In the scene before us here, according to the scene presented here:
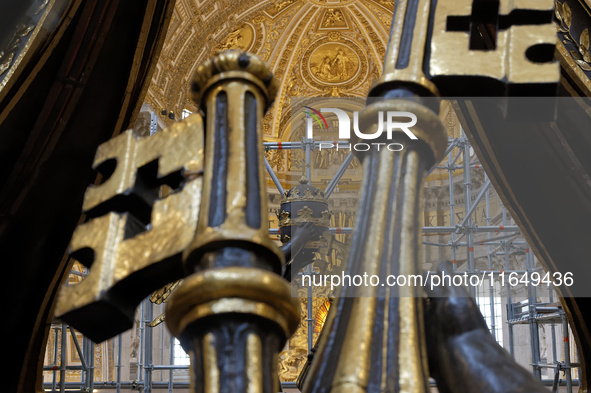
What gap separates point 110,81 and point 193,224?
1188 mm

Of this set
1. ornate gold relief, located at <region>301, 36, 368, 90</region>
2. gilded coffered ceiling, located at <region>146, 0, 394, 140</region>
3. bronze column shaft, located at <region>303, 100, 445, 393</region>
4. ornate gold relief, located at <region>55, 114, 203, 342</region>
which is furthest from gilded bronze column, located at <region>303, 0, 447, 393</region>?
ornate gold relief, located at <region>301, 36, 368, 90</region>

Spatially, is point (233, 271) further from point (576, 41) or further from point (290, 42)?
point (290, 42)

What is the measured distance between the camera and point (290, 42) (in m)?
8.98

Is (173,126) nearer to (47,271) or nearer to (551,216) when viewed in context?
(551,216)

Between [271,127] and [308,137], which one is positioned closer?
[308,137]

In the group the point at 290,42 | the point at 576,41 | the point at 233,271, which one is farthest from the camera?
the point at 290,42

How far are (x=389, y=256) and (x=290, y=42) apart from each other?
8806 millimetres

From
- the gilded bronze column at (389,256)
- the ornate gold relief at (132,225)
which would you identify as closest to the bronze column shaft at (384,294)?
the gilded bronze column at (389,256)

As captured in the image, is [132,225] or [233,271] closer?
[233,271]

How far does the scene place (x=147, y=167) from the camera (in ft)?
1.70

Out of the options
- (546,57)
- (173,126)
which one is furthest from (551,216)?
(173,126)

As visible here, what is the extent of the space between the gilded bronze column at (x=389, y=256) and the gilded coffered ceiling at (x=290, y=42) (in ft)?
23.0

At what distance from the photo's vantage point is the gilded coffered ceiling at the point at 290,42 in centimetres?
756

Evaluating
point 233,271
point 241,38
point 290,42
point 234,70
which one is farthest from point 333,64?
point 233,271
